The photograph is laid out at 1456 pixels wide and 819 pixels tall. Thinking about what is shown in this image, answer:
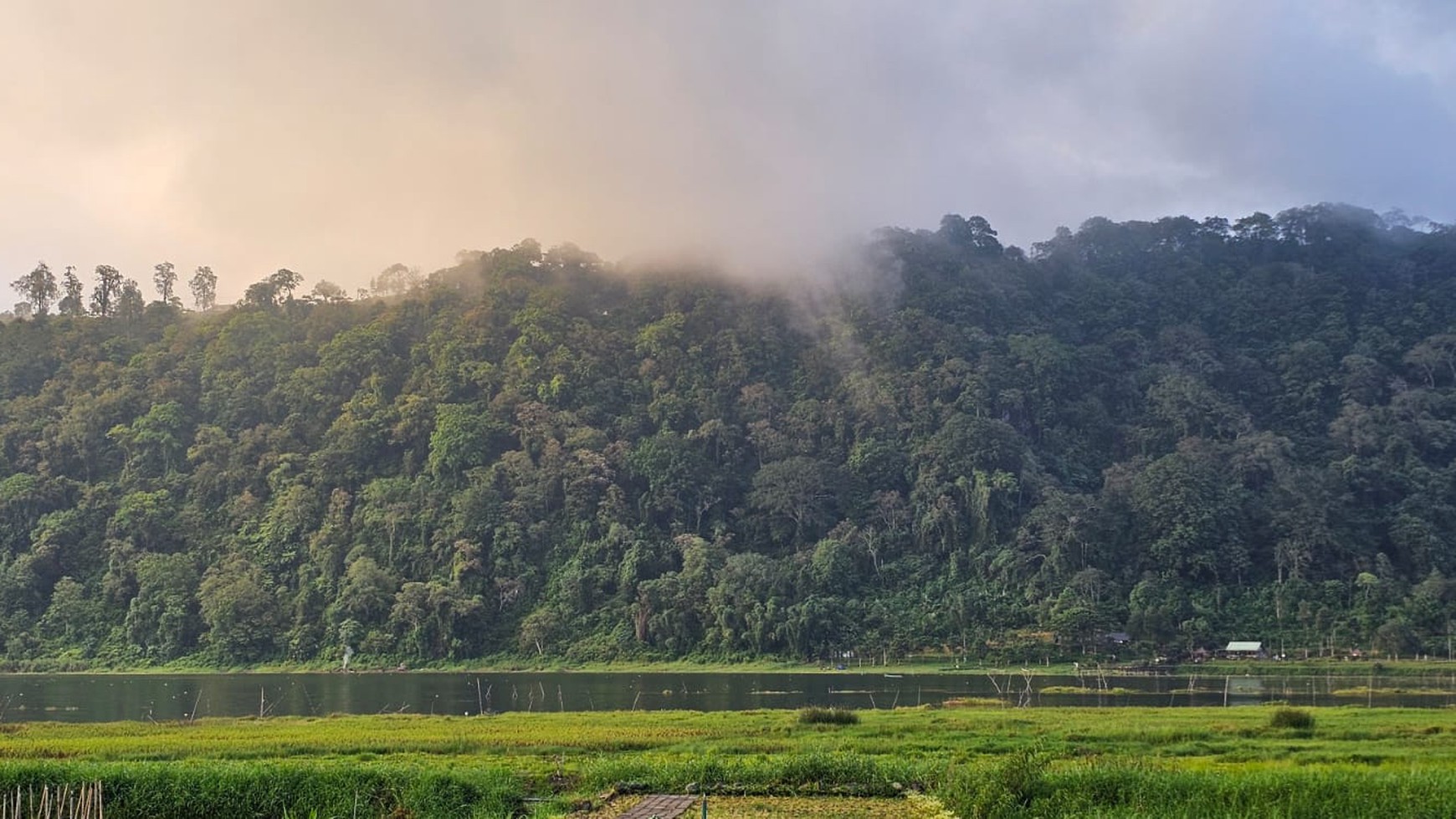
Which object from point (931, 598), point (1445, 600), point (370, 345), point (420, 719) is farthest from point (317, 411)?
point (1445, 600)

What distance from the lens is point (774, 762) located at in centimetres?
2973

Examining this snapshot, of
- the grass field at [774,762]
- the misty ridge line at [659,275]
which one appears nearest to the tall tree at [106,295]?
the misty ridge line at [659,275]

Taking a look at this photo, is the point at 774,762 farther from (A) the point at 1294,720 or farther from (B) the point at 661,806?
(A) the point at 1294,720

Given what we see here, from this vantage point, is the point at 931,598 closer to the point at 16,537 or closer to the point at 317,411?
the point at 317,411

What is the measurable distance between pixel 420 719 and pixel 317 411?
10310 centimetres

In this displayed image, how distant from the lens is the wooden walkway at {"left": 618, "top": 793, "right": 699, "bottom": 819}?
79.7 ft

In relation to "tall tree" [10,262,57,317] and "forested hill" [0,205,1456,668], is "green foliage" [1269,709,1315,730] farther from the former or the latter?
"tall tree" [10,262,57,317]

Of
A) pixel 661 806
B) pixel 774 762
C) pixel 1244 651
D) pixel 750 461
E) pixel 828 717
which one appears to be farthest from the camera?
pixel 750 461

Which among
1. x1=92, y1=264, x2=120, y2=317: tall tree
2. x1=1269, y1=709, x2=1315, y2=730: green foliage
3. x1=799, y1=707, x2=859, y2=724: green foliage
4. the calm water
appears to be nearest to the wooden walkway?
x1=799, y1=707, x2=859, y2=724: green foliage

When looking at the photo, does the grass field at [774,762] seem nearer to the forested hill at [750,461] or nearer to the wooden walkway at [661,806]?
the wooden walkway at [661,806]

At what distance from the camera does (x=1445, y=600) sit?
95.1 m

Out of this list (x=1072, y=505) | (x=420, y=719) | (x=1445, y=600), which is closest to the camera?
(x=420, y=719)

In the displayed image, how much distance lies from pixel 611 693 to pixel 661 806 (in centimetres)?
5108

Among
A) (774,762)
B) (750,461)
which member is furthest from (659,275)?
(774,762)
